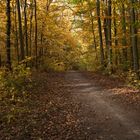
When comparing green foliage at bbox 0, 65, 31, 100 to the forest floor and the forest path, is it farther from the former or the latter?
the forest path

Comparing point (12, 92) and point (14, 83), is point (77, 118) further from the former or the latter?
point (14, 83)

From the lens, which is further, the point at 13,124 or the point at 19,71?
the point at 19,71

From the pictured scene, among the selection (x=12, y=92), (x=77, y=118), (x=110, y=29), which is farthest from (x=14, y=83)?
(x=110, y=29)

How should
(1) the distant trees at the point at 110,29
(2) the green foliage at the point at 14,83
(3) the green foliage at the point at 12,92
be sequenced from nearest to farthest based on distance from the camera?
(3) the green foliage at the point at 12,92
(2) the green foliage at the point at 14,83
(1) the distant trees at the point at 110,29

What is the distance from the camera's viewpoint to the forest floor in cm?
854

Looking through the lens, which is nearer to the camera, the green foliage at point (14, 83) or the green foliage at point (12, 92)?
the green foliage at point (12, 92)

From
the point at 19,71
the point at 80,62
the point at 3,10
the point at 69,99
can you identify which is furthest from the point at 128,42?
the point at 80,62

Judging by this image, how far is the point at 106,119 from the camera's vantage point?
1027 cm

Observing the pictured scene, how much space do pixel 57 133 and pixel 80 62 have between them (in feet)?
147

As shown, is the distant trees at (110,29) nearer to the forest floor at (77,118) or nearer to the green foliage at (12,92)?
the forest floor at (77,118)

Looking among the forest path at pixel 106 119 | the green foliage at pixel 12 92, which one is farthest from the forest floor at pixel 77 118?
the green foliage at pixel 12 92

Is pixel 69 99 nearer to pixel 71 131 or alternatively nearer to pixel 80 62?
pixel 71 131

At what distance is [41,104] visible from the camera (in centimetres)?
1254

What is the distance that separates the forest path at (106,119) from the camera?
8.51 m
